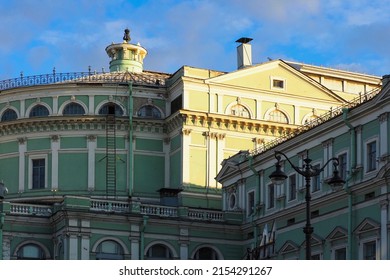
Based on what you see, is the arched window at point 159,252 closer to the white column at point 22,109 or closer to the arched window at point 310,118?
the arched window at point 310,118

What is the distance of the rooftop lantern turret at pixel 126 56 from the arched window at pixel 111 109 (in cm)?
595

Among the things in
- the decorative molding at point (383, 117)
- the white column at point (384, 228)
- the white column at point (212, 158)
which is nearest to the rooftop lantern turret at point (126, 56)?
the white column at point (212, 158)

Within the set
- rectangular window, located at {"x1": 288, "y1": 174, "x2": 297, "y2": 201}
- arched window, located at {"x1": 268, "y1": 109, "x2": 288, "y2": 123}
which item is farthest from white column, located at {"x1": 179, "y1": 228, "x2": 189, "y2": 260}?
arched window, located at {"x1": 268, "y1": 109, "x2": 288, "y2": 123}

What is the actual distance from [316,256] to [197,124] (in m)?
19.1

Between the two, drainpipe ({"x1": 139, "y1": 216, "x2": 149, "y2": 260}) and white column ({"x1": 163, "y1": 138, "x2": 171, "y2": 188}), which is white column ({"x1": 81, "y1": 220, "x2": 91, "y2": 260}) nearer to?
drainpipe ({"x1": 139, "y1": 216, "x2": 149, "y2": 260})

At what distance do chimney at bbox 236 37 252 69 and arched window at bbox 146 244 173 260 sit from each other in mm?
19355

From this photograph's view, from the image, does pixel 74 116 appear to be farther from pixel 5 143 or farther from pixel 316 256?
pixel 316 256

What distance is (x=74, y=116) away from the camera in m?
65.4

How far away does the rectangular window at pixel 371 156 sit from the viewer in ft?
141

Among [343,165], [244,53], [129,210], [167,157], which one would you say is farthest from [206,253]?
[244,53]

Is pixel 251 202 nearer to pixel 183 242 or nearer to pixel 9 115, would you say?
pixel 183 242
